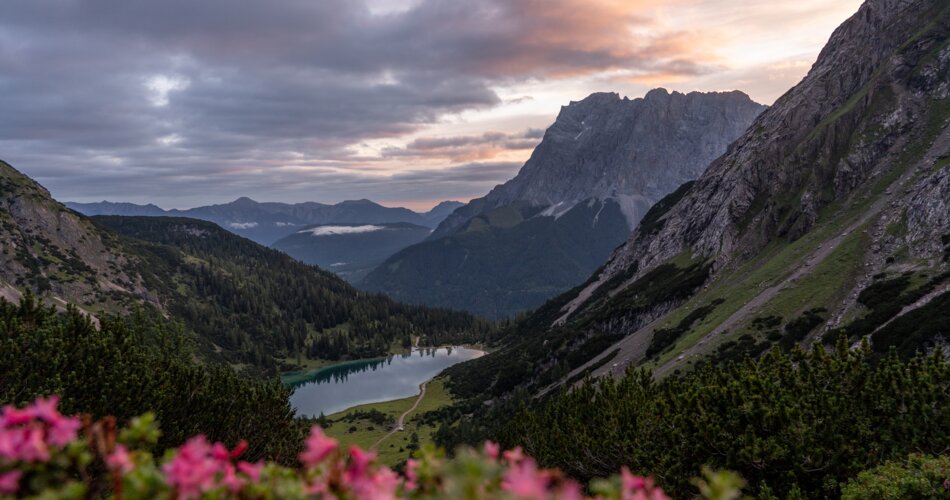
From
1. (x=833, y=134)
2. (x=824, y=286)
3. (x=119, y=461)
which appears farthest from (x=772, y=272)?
(x=119, y=461)

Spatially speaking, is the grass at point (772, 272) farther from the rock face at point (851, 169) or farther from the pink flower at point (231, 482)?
the pink flower at point (231, 482)

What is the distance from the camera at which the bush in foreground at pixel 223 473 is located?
4160mm

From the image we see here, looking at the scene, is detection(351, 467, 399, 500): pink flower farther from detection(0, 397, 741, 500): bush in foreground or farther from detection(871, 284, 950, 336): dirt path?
detection(871, 284, 950, 336): dirt path

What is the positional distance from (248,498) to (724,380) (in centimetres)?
2634

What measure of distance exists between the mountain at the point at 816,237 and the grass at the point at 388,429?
1605 centimetres

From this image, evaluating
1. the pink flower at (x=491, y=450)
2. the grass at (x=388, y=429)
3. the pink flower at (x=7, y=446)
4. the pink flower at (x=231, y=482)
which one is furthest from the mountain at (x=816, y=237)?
the pink flower at (x=7, y=446)

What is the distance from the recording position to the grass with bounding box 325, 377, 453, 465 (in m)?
108

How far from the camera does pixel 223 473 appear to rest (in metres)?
5.40

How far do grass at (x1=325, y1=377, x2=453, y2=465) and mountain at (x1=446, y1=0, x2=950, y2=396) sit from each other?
52.7 ft

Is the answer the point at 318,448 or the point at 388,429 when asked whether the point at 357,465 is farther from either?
the point at 388,429

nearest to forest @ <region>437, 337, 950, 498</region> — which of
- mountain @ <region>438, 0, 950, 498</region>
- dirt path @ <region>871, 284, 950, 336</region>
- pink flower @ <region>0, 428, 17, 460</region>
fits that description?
mountain @ <region>438, 0, 950, 498</region>

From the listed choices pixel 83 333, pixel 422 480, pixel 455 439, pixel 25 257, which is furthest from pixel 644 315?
pixel 25 257

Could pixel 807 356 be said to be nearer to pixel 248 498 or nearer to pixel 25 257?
pixel 248 498

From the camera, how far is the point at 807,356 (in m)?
25.9
